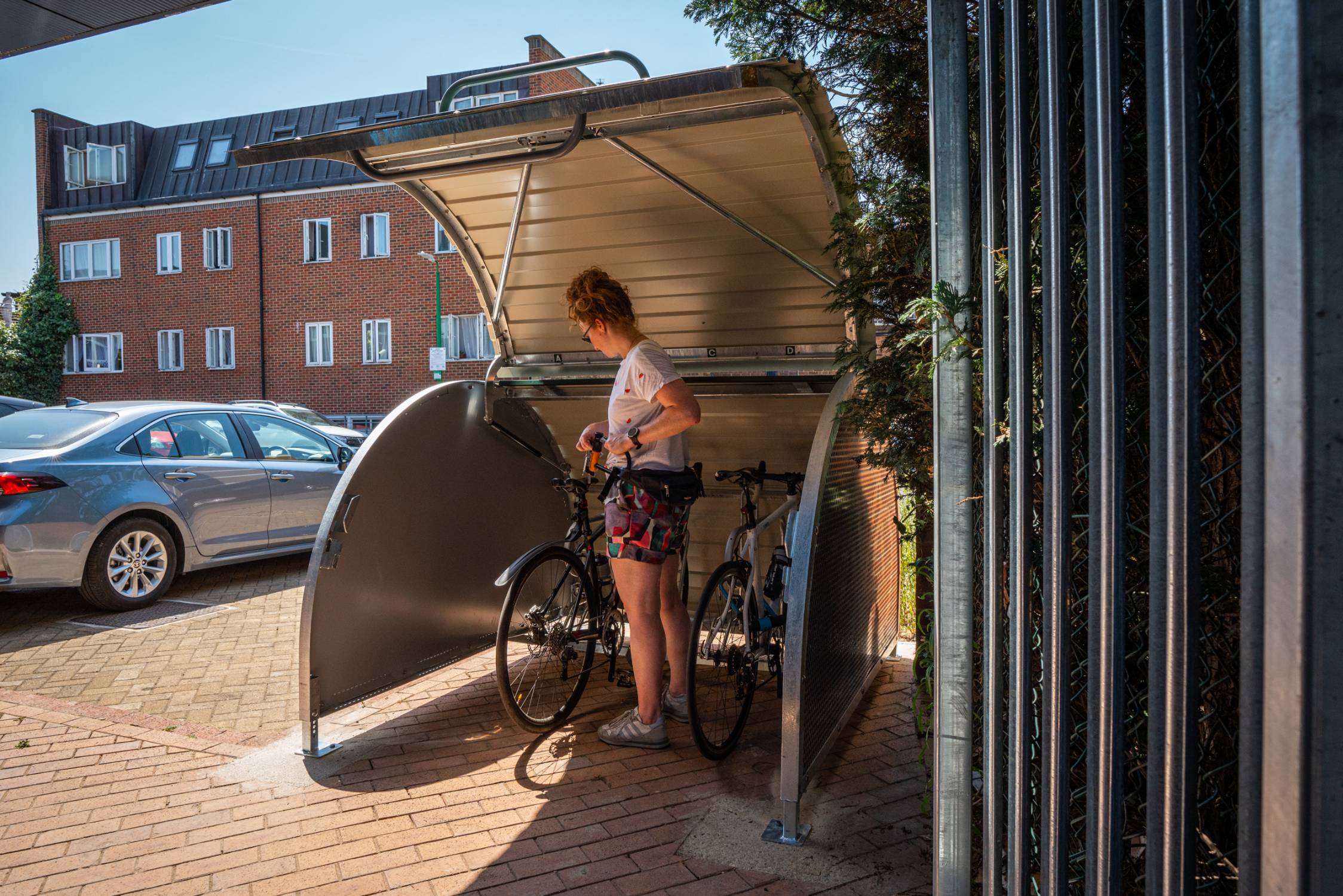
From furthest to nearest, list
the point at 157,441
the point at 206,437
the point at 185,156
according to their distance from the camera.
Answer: the point at 185,156
the point at 206,437
the point at 157,441

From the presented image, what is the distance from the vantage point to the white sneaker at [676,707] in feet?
15.1

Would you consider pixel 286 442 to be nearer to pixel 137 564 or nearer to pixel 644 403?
pixel 137 564

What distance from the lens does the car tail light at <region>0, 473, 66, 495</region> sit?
6.62m

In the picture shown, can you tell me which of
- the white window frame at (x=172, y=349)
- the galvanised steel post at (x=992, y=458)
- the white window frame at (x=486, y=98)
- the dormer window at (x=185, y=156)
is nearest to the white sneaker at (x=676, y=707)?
the galvanised steel post at (x=992, y=458)

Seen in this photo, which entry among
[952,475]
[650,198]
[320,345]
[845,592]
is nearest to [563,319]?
[650,198]

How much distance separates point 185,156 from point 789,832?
36558 mm

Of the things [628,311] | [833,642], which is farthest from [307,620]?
[833,642]

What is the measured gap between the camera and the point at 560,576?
15.4ft

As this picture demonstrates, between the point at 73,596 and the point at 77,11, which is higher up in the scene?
the point at 77,11

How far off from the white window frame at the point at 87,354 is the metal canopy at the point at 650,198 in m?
32.8

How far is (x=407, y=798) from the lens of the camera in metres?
3.89

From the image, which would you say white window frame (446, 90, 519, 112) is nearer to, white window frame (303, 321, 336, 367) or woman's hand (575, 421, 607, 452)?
white window frame (303, 321, 336, 367)

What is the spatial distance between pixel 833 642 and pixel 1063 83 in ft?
8.84

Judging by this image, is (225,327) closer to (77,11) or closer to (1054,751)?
(77,11)
